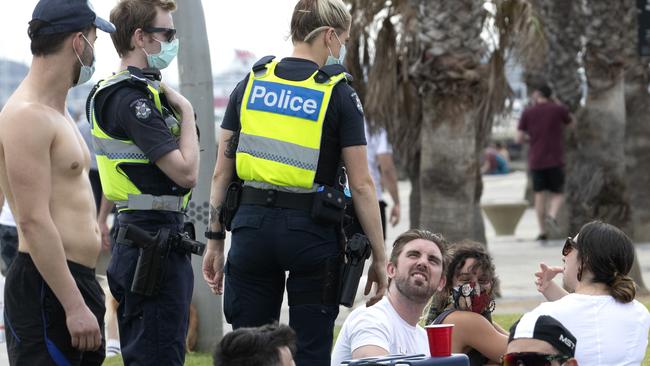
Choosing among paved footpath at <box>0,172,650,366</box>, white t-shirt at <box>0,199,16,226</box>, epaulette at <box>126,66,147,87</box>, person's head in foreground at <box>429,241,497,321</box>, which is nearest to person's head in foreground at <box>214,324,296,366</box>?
epaulette at <box>126,66,147,87</box>

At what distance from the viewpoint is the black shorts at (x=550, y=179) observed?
16.9m

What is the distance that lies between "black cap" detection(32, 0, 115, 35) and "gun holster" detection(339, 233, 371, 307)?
1461mm

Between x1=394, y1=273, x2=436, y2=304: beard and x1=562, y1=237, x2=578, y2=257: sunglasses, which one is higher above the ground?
x1=562, y1=237, x2=578, y2=257: sunglasses

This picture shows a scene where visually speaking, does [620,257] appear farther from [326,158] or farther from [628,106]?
[628,106]

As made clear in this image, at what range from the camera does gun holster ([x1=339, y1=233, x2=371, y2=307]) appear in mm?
5516

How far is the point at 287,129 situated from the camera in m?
5.50

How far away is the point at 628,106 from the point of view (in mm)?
16297

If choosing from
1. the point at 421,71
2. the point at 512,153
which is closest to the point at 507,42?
the point at 421,71

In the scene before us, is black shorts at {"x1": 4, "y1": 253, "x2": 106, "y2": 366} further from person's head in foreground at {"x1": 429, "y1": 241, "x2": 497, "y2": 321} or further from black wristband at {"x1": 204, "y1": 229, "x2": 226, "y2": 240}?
person's head in foreground at {"x1": 429, "y1": 241, "x2": 497, "y2": 321}

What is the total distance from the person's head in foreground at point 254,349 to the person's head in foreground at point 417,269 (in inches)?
67.6

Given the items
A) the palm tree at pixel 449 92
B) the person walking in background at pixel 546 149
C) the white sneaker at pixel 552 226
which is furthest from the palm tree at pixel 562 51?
the palm tree at pixel 449 92

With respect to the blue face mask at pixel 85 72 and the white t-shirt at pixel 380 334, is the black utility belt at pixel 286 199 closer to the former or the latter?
the white t-shirt at pixel 380 334

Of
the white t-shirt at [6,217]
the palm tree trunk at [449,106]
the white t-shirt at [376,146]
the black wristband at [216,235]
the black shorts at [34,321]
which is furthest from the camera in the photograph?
the white t-shirt at [376,146]

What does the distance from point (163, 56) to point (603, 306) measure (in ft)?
6.60
